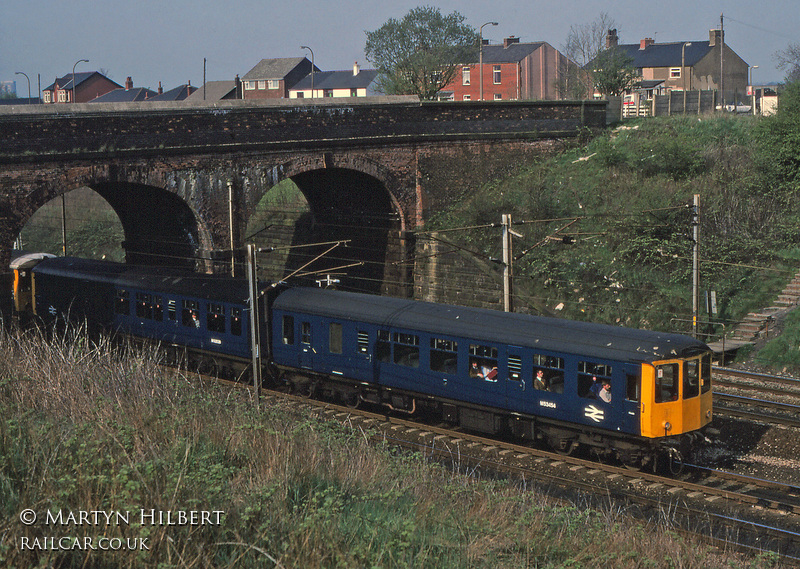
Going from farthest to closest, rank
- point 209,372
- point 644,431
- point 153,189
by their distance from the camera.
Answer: point 153,189 < point 209,372 < point 644,431

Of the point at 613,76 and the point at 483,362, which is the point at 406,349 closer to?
the point at 483,362

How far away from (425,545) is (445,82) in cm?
4256

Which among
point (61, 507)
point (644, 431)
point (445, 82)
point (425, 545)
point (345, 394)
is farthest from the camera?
point (445, 82)

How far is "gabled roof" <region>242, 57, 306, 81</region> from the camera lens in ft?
277

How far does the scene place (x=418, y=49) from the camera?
156 ft

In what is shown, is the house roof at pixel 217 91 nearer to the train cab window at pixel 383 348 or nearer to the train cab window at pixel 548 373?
the train cab window at pixel 383 348

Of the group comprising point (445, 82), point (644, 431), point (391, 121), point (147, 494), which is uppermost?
point (445, 82)

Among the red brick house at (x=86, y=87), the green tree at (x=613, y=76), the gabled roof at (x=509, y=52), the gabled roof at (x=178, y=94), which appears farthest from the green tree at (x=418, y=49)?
the red brick house at (x=86, y=87)

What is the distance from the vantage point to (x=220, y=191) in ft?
83.0

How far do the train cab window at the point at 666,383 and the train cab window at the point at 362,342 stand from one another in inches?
244

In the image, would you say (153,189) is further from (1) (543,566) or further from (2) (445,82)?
(2) (445,82)

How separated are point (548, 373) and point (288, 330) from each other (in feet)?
22.2

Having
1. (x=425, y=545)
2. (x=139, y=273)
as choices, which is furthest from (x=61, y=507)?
(x=139, y=273)

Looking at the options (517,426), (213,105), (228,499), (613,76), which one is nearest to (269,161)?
(213,105)
